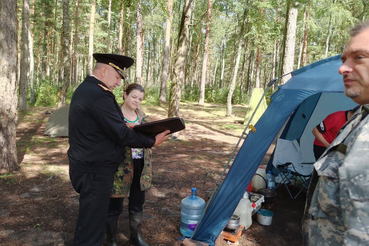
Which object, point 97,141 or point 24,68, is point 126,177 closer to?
point 97,141

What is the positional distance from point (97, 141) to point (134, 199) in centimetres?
96

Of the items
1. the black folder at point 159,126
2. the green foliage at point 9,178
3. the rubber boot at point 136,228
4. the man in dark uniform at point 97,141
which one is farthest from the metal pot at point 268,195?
the green foliage at point 9,178

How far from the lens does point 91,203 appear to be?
2369 millimetres

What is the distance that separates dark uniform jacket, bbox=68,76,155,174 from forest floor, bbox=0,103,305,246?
4.55 feet

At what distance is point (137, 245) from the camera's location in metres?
3.12

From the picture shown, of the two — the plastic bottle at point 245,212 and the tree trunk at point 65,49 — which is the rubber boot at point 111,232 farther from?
the tree trunk at point 65,49

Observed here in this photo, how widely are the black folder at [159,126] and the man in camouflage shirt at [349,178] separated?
1.30 m

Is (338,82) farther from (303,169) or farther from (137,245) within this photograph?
(137,245)

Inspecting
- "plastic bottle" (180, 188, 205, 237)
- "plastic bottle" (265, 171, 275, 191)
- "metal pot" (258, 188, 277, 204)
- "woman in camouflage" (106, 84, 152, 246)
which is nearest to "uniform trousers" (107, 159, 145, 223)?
"woman in camouflage" (106, 84, 152, 246)

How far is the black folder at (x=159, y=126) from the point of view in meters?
2.38

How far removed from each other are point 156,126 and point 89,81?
0.70 metres

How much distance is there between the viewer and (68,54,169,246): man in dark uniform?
2.27 meters

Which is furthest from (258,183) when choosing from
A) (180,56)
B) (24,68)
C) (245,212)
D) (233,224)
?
(24,68)

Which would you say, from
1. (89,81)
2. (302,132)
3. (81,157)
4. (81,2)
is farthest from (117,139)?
(81,2)
